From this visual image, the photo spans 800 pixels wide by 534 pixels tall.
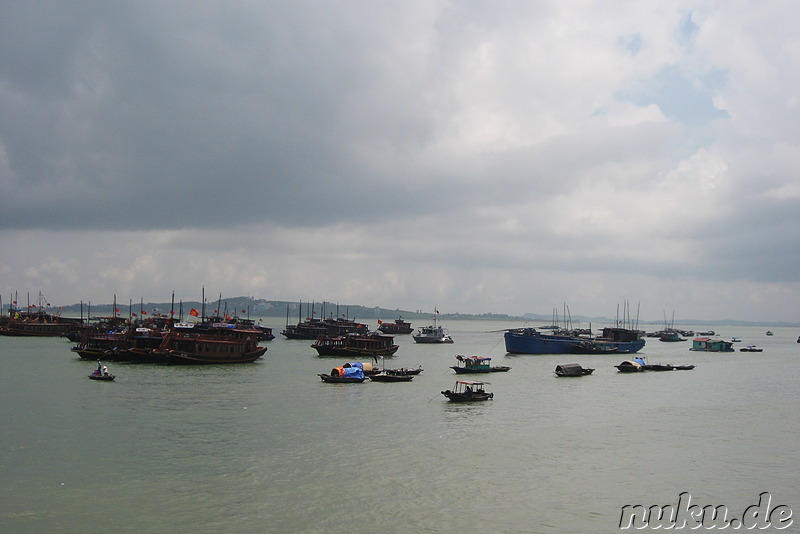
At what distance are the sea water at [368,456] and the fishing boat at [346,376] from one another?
5.07 ft

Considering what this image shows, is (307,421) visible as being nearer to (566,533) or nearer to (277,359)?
(566,533)

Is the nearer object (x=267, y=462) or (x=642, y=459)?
(x=267, y=462)

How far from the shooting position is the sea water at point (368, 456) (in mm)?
24359

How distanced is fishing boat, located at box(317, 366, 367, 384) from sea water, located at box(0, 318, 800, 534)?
1544 millimetres

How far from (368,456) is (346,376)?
104 ft

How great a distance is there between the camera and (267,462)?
31.5 meters

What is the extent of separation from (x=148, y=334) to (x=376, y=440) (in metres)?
65.0

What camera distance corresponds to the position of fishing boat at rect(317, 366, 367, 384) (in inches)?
2539

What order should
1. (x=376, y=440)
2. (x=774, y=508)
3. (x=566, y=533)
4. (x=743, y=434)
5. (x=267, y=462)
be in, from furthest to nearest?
(x=743, y=434), (x=376, y=440), (x=267, y=462), (x=774, y=508), (x=566, y=533)

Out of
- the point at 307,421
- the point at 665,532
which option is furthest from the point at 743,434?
the point at 307,421

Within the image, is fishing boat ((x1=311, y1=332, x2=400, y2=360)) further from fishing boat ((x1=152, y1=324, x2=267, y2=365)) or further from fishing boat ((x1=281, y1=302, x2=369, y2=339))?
fishing boat ((x1=281, y1=302, x2=369, y2=339))

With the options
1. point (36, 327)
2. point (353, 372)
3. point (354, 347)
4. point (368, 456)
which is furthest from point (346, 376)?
point (36, 327)

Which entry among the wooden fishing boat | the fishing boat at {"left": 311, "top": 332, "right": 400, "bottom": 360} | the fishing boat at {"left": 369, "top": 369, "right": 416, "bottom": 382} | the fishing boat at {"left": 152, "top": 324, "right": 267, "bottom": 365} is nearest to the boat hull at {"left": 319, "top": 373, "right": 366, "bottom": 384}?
the fishing boat at {"left": 369, "top": 369, "right": 416, "bottom": 382}

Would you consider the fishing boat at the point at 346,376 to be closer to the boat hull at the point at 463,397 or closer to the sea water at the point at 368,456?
the sea water at the point at 368,456
